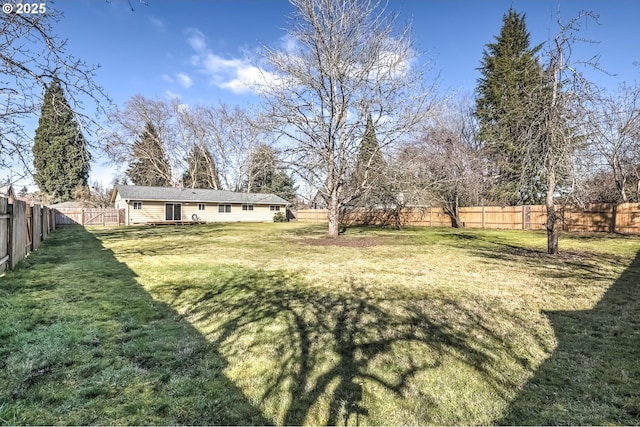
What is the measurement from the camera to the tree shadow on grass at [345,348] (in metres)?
2.30

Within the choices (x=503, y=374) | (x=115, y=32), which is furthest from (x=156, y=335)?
(x=115, y=32)

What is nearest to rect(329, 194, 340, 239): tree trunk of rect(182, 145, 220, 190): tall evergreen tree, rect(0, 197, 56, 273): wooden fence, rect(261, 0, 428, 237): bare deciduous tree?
rect(261, 0, 428, 237): bare deciduous tree

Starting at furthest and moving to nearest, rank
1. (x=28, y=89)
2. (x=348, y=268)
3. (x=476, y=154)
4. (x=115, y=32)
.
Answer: (x=476, y=154) < (x=348, y=268) < (x=115, y=32) < (x=28, y=89)

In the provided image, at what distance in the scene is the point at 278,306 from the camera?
4.50 meters

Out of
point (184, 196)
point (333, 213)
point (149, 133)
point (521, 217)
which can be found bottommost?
point (521, 217)

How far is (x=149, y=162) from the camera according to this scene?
3559cm

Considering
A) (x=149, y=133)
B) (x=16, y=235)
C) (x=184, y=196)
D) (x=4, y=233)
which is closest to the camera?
(x=4, y=233)

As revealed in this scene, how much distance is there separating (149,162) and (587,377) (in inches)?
1540

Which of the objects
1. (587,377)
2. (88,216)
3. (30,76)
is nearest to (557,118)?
(587,377)

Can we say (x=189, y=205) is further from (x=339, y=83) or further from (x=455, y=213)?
(x=455, y=213)

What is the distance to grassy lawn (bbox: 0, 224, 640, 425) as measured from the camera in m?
2.22

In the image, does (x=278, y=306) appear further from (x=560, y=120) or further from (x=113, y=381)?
(x=560, y=120)

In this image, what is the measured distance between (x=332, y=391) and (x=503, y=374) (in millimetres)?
1408

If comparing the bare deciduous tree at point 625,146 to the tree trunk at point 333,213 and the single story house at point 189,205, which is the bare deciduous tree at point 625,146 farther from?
the single story house at point 189,205
